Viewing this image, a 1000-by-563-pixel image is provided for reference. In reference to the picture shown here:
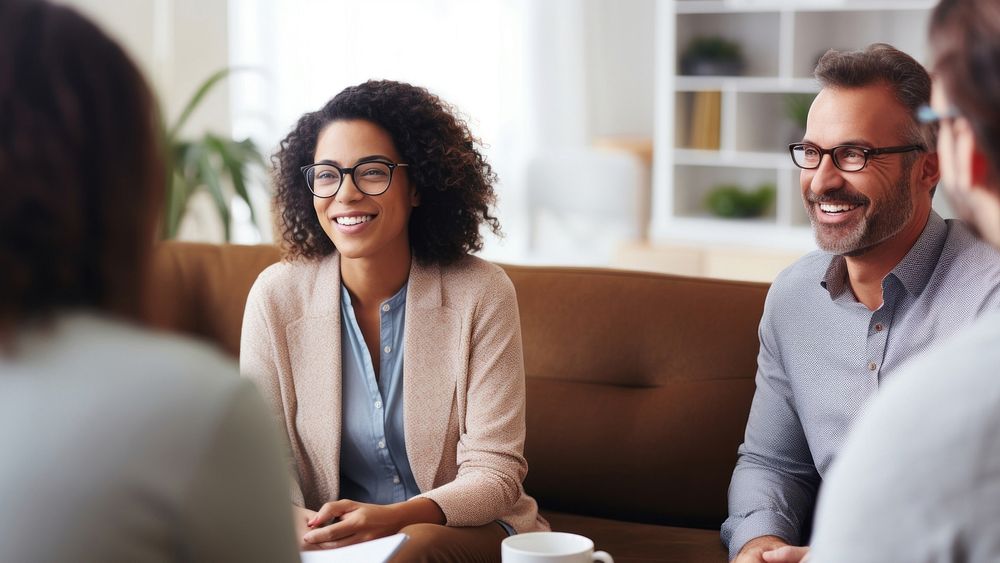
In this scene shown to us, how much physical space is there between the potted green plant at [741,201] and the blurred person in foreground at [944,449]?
4241 mm

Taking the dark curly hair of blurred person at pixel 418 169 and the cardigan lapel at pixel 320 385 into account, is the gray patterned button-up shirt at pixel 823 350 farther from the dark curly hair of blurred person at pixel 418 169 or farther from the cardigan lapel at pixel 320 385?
the cardigan lapel at pixel 320 385

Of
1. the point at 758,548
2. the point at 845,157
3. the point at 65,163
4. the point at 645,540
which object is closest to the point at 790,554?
the point at 758,548

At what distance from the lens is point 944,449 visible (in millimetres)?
766

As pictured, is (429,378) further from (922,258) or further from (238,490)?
(238,490)

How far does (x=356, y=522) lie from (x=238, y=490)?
90 cm

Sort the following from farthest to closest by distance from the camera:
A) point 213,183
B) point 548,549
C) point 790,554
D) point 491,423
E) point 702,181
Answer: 1. point 702,181
2. point 213,183
3. point 491,423
4. point 790,554
5. point 548,549

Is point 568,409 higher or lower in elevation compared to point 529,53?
lower

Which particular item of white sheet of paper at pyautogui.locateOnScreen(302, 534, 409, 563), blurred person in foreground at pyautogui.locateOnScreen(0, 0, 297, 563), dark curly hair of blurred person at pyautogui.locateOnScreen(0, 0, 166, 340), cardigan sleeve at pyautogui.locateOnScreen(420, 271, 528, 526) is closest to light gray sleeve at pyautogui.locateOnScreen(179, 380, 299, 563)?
blurred person in foreground at pyautogui.locateOnScreen(0, 0, 297, 563)

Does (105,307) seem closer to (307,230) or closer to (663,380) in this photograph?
(307,230)

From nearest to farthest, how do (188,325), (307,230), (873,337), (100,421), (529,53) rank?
(100,421) → (873,337) → (307,230) → (188,325) → (529,53)

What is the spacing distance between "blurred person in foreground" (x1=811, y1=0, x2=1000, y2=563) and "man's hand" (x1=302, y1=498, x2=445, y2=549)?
→ 3.15 ft

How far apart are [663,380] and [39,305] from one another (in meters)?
1.47

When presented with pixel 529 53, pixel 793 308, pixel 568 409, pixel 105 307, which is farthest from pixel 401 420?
pixel 529 53

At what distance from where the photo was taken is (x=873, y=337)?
1.75 m
